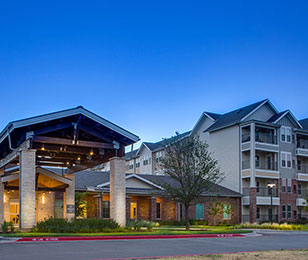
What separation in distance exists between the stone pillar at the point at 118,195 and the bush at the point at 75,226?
738mm

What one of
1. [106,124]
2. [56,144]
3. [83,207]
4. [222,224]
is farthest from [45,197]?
[222,224]

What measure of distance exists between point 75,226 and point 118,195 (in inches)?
129

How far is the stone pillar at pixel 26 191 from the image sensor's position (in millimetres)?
21766

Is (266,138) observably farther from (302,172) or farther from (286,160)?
(302,172)

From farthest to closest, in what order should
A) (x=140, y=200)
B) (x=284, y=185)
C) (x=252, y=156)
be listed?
(x=284, y=185) < (x=252, y=156) < (x=140, y=200)

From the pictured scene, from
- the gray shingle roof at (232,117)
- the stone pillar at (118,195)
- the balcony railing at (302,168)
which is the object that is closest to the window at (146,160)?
the gray shingle roof at (232,117)

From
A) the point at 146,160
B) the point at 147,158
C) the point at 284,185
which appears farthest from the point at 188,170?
the point at 146,160

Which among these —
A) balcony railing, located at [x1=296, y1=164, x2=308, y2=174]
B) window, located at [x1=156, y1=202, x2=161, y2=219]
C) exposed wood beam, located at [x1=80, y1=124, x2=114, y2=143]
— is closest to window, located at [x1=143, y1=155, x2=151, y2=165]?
window, located at [x1=156, y1=202, x2=161, y2=219]

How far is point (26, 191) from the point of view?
22016 mm

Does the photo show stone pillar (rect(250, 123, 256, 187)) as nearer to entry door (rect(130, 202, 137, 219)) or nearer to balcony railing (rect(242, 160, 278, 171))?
balcony railing (rect(242, 160, 278, 171))

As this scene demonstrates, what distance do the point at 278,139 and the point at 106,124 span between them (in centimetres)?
2944

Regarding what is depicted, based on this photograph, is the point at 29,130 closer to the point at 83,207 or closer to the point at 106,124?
the point at 106,124

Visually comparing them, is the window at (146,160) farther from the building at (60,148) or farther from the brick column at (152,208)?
the building at (60,148)

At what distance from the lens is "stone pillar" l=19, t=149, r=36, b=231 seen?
2177cm
